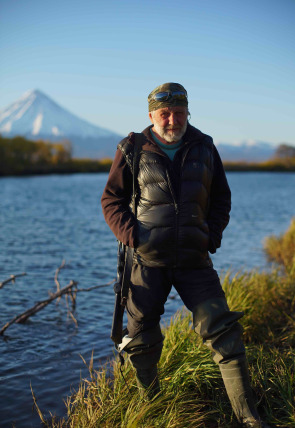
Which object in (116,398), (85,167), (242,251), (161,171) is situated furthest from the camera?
(85,167)

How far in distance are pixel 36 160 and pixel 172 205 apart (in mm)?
84410

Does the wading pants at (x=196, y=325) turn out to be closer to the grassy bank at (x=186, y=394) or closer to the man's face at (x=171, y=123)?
the grassy bank at (x=186, y=394)

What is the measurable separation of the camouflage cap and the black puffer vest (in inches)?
10.7

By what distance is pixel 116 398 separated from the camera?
145 inches

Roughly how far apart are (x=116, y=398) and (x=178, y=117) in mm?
2240

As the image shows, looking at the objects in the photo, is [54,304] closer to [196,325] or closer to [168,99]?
[196,325]

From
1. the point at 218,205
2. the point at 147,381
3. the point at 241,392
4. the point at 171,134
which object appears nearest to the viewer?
the point at 241,392

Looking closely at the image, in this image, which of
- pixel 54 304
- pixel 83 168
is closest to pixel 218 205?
pixel 54 304

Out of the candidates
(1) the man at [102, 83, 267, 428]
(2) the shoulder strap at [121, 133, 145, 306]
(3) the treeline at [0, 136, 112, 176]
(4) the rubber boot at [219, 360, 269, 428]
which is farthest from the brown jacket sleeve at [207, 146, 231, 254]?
(3) the treeline at [0, 136, 112, 176]

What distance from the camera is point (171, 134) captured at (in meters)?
3.49

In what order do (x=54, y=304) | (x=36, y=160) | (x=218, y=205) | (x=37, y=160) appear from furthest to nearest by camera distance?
(x=37, y=160) < (x=36, y=160) < (x=54, y=304) < (x=218, y=205)

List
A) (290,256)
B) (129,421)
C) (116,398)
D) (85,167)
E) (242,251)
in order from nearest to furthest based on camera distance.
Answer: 1. (129,421)
2. (116,398)
3. (290,256)
4. (242,251)
5. (85,167)

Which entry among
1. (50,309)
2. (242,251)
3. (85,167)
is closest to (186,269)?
(50,309)

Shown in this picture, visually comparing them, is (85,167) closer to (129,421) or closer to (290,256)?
(290,256)
